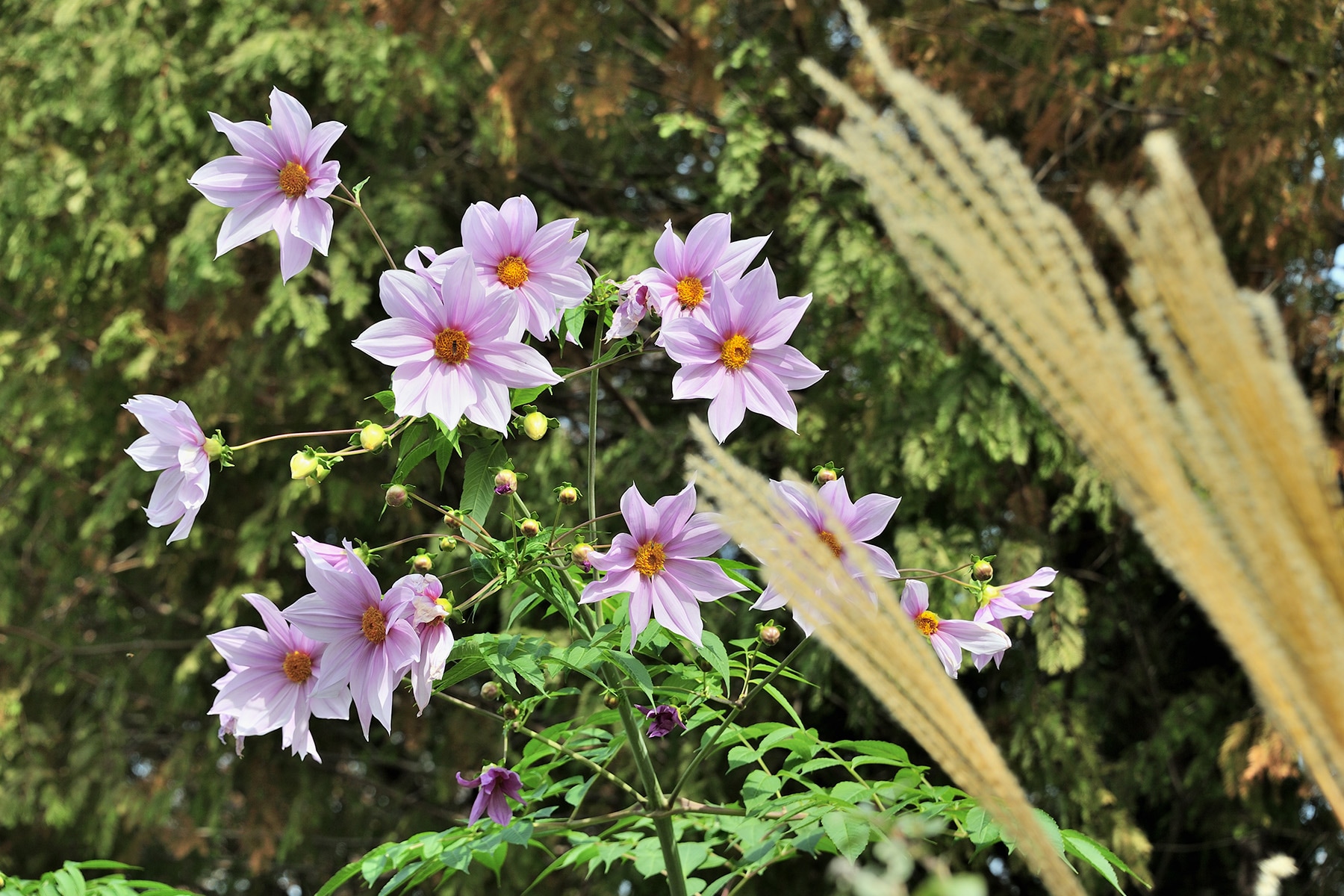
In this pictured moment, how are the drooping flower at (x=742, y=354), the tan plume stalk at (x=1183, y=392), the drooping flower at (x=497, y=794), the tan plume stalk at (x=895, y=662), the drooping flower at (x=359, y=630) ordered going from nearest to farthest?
the tan plume stalk at (x=1183, y=392) < the tan plume stalk at (x=895, y=662) < the drooping flower at (x=359, y=630) < the drooping flower at (x=742, y=354) < the drooping flower at (x=497, y=794)

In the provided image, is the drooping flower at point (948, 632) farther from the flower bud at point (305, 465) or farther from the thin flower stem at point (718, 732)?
the flower bud at point (305, 465)

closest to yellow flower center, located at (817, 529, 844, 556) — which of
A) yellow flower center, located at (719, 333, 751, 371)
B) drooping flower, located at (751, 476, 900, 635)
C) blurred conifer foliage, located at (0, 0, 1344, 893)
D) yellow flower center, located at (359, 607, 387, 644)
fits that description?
drooping flower, located at (751, 476, 900, 635)

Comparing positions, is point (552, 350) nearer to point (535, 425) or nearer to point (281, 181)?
point (281, 181)

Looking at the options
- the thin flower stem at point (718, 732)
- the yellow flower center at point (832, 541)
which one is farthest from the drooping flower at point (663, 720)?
the yellow flower center at point (832, 541)

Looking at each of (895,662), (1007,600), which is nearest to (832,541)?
(1007,600)

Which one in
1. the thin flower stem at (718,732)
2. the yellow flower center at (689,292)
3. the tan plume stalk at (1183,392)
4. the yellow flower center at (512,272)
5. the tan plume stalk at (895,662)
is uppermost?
the tan plume stalk at (1183,392)

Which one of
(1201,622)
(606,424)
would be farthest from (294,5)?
(1201,622)

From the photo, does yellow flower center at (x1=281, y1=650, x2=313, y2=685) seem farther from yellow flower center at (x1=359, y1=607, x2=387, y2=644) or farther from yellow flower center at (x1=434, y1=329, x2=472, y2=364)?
yellow flower center at (x1=434, y1=329, x2=472, y2=364)
